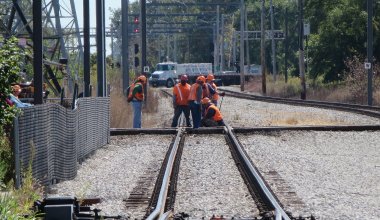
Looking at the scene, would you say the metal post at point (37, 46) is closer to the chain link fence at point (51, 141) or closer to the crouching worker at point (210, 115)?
the chain link fence at point (51, 141)

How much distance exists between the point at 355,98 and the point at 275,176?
3813 cm

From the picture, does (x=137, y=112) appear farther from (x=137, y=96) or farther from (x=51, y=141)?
(x=51, y=141)

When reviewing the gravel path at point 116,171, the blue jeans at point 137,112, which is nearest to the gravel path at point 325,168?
the gravel path at point 116,171

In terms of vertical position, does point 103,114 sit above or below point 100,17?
below

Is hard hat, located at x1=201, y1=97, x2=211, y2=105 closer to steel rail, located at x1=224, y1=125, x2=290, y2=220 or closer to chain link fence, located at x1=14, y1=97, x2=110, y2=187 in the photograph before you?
steel rail, located at x1=224, y1=125, x2=290, y2=220

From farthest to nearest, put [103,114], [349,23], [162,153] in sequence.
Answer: [349,23], [103,114], [162,153]

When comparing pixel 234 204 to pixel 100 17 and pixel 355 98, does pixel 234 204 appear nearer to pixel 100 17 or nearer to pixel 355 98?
pixel 100 17

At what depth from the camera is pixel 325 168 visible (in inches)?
712

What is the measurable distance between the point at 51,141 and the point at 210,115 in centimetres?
1389

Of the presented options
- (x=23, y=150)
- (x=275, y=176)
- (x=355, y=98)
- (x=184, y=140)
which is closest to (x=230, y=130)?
(x=184, y=140)

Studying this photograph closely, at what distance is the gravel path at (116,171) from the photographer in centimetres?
1348

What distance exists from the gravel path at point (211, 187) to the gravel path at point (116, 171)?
729 millimetres

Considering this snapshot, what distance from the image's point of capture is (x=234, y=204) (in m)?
12.8

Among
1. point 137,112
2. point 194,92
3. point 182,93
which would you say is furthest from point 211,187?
point 137,112
